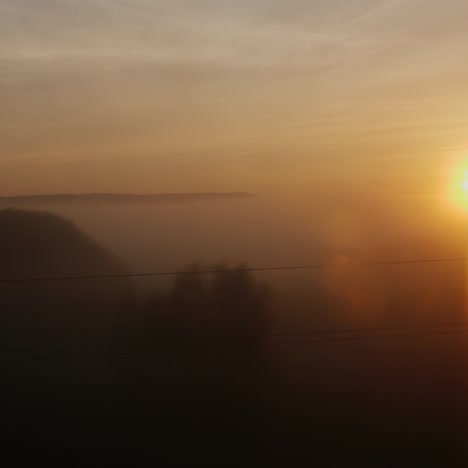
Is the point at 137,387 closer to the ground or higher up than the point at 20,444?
higher up

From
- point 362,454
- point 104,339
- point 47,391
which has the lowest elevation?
point 362,454

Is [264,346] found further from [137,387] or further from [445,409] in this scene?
[445,409]

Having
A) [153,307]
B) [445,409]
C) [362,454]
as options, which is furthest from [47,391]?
[445,409]

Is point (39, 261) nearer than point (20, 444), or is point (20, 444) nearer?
point (20, 444)

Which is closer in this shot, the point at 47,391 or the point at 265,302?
the point at 47,391

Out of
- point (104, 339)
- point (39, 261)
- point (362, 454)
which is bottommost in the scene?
point (362, 454)

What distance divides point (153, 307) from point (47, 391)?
0.82 meters

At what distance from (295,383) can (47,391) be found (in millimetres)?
1527

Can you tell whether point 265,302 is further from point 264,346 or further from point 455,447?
point 455,447

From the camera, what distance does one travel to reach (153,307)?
4.86m

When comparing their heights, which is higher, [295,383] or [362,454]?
[295,383]

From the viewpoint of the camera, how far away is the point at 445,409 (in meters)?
4.87

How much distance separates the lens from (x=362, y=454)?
182 inches

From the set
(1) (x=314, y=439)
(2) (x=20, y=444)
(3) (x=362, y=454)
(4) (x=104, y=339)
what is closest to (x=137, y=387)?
(4) (x=104, y=339)
